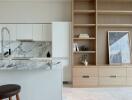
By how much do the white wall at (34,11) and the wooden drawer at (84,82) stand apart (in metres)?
1.94

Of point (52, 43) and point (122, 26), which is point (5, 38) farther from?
point (122, 26)

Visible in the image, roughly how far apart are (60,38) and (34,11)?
1284 mm

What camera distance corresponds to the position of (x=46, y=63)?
310 cm

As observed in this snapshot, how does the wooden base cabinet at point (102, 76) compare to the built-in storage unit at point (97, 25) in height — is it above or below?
below

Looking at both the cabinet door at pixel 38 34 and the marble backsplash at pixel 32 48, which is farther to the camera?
the marble backsplash at pixel 32 48

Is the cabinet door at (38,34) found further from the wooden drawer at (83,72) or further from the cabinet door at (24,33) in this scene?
the wooden drawer at (83,72)

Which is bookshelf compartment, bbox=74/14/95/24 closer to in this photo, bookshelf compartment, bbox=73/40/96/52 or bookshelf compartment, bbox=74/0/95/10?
bookshelf compartment, bbox=74/0/95/10

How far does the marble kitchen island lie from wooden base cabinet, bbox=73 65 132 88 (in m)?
2.22

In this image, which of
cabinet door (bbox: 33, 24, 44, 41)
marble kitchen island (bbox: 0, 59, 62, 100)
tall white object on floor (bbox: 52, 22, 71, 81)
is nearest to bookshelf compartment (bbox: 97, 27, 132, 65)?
tall white object on floor (bbox: 52, 22, 71, 81)

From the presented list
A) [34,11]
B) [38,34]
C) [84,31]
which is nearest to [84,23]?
[84,31]

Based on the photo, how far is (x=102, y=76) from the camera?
5422 millimetres

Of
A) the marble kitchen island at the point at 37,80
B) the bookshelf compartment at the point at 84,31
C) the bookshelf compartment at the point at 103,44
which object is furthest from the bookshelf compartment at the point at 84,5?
the marble kitchen island at the point at 37,80

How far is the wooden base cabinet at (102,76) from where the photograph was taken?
539 centimetres

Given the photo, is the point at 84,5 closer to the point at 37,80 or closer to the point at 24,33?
the point at 24,33
